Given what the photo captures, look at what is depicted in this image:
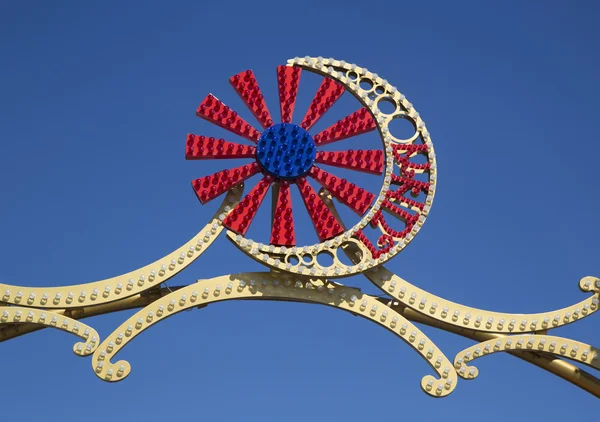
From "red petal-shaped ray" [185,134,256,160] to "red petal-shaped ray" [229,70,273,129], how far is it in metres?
0.32

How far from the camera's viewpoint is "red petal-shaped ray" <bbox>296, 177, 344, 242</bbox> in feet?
34.8

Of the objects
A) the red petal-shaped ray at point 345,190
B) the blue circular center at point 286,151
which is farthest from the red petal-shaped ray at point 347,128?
the red petal-shaped ray at point 345,190

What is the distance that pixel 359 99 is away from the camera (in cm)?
1113

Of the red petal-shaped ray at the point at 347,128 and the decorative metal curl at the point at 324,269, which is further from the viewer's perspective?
the red petal-shaped ray at the point at 347,128

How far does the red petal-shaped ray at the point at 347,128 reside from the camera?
10977 mm

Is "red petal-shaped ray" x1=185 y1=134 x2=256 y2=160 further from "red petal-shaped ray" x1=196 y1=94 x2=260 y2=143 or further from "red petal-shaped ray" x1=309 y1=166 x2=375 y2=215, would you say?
"red petal-shaped ray" x1=309 y1=166 x2=375 y2=215

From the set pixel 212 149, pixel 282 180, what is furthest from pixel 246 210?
pixel 212 149

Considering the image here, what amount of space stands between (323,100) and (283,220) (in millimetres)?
1337

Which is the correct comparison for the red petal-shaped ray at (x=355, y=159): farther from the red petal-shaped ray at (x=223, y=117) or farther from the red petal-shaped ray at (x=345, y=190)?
the red petal-shaped ray at (x=223, y=117)

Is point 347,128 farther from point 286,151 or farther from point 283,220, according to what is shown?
point 283,220

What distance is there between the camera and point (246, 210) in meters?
10.5

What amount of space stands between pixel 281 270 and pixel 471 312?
191 cm

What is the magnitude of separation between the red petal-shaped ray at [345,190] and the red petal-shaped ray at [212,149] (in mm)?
684

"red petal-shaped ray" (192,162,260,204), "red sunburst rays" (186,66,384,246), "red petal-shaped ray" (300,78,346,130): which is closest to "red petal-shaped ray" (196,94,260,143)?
"red sunburst rays" (186,66,384,246)
